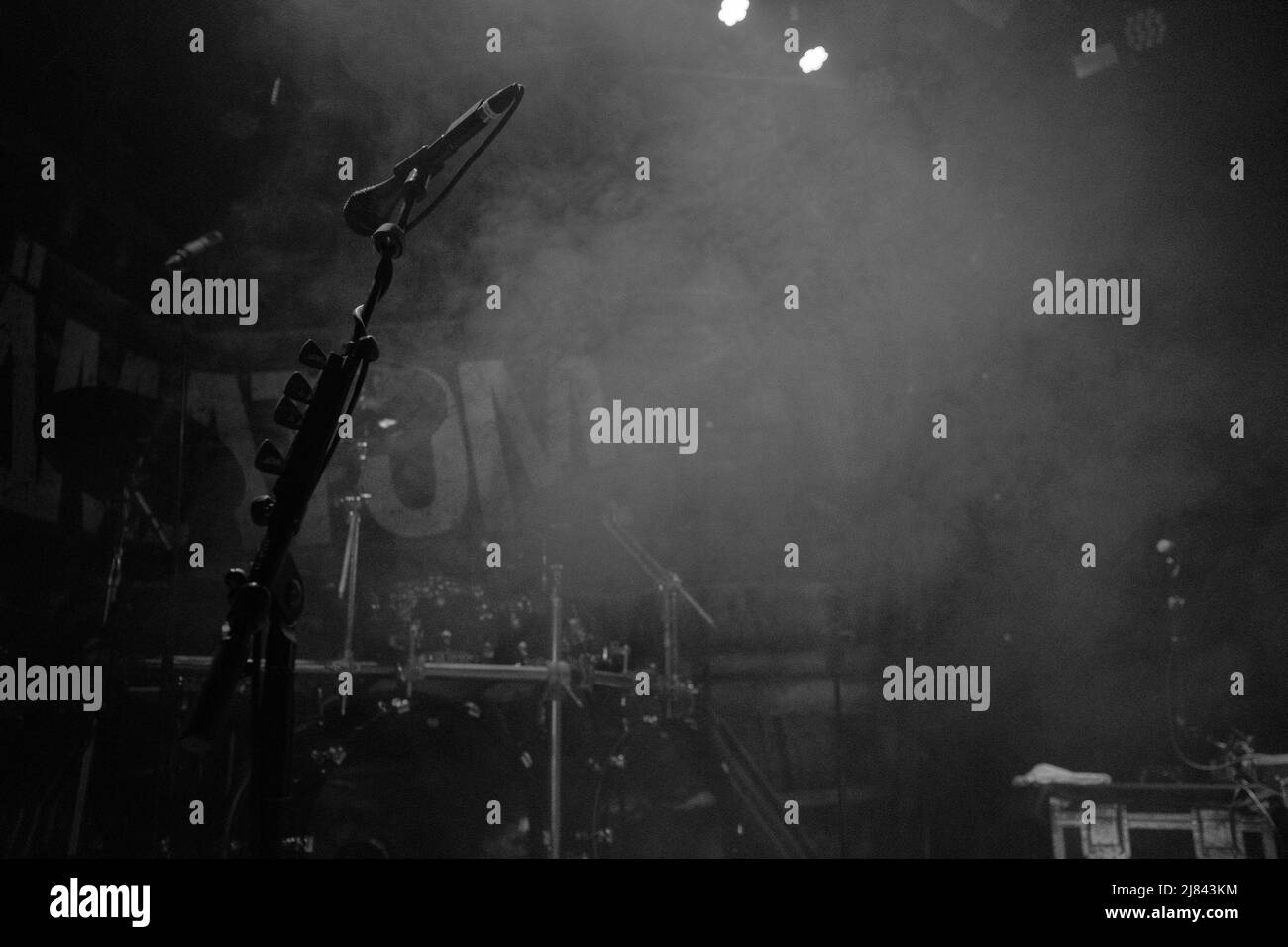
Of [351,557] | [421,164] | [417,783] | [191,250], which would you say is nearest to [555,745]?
[417,783]

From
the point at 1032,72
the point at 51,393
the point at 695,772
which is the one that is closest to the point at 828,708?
the point at 695,772

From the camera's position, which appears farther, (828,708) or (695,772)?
(828,708)

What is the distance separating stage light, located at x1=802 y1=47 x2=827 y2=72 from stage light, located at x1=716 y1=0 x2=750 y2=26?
284 mm

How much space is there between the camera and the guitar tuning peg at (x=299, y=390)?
180 centimetres

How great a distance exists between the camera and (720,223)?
360cm

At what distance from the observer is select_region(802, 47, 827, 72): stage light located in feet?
11.8

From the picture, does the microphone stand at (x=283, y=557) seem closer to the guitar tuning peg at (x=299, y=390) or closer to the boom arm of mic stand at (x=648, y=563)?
the guitar tuning peg at (x=299, y=390)

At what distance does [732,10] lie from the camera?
3.55 m

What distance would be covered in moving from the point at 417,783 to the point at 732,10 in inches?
119

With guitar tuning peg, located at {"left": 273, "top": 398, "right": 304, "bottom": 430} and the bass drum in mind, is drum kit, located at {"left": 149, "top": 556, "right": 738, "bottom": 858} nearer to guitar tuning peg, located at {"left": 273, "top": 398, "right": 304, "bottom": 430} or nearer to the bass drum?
the bass drum

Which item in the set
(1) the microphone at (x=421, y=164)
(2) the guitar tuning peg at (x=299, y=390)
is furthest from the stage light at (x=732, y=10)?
(2) the guitar tuning peg at (x=299, y=390)

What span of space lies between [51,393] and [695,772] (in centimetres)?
252
